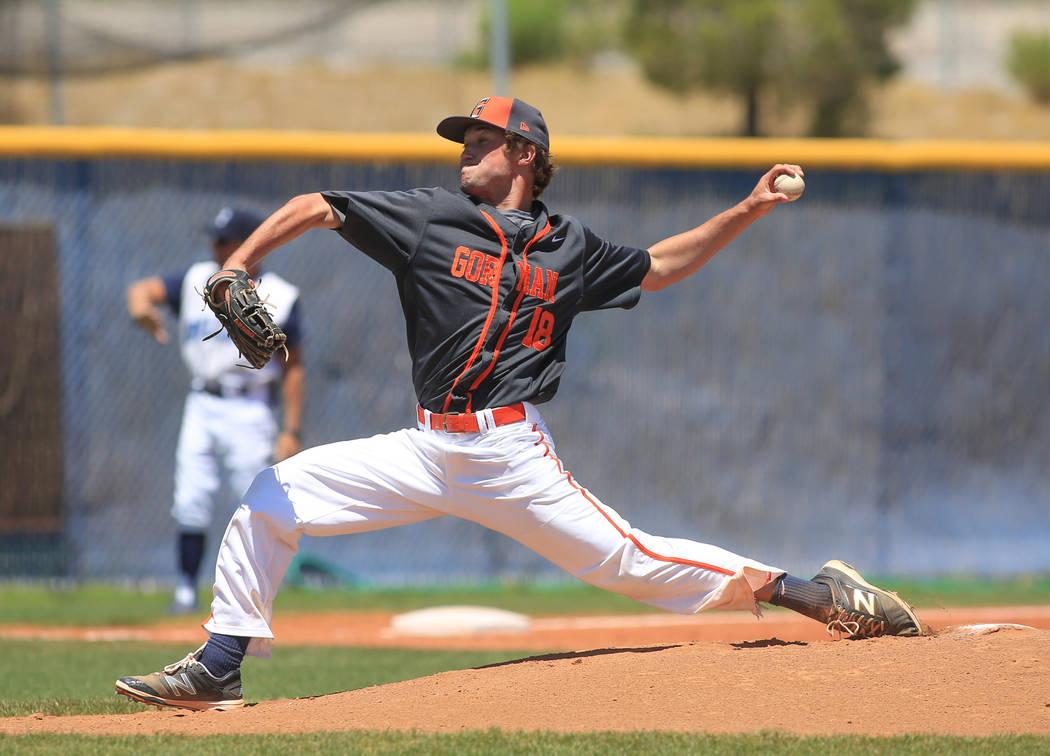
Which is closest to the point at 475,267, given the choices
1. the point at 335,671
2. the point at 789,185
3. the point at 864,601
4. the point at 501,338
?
the point at 501,338

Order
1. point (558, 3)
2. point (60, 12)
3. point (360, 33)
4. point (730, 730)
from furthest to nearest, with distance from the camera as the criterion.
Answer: point (558, 3) → point (360, 33) → point (60, 12) → point (730, 730)

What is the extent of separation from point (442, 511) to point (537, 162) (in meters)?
1.21

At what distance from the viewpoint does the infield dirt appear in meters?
3.76

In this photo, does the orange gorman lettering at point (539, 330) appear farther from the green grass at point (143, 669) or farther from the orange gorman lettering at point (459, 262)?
the green grass at point (143, 669)

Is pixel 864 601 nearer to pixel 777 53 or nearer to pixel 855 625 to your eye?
pixel 855 625

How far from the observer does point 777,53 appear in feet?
56.3

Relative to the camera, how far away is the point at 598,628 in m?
7.46

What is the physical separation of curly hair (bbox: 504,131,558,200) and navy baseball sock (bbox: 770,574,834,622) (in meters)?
1.53

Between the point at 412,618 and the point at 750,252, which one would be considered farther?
the point at 750,252

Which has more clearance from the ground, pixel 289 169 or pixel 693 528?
pixel 289 169

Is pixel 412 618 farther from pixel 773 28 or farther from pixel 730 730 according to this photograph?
pixel 773 28

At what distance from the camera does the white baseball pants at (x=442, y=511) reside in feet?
13.4

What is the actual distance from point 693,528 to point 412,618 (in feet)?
8.52

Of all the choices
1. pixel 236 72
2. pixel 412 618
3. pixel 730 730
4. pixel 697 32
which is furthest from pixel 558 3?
pixel 730 730
